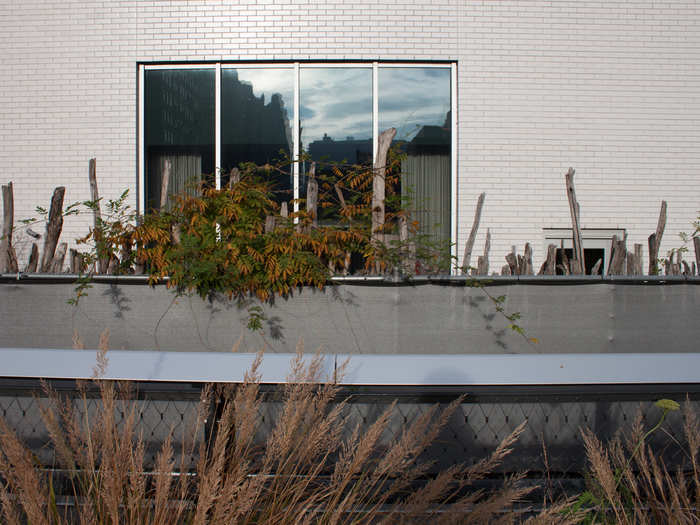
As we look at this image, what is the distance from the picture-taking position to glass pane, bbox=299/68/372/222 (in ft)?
23.0

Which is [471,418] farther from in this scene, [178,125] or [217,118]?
[178,125]

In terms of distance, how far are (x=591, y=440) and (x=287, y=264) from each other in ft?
9.91

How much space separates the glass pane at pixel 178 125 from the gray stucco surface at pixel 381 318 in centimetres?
308

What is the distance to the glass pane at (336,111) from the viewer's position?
23.0 feet

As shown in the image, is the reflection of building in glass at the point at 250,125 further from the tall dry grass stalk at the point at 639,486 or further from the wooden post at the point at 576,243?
the tall dry grass stalk at the point at 639,486

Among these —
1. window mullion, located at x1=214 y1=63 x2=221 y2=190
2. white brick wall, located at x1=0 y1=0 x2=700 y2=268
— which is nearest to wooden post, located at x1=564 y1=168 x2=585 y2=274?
white brick wall, located at x1=0 y1=0 x2=700 y2=268

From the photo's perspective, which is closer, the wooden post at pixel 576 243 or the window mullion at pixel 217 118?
the wooden post at pixel 576 243

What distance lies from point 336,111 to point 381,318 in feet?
12.8

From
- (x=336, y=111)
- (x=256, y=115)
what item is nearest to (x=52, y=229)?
(x=256, y=115)

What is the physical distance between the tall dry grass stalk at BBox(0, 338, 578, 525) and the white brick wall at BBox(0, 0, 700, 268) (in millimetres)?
5785

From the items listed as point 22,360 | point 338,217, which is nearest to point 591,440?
point 22,360

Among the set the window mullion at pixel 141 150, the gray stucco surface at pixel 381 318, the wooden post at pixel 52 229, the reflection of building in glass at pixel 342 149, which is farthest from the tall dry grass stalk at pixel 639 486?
the window mullion at pixel 141 150

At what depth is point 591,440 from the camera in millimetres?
1386

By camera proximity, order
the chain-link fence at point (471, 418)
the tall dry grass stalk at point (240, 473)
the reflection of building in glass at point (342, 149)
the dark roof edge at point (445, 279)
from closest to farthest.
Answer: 1. the tall dry grass stalk at point (240, 473)
2. the chain-link fence at point (471, 418)
3. the dark roof edge at point (445, 279)
4. the reflection of building in glass at point (342, 149)
